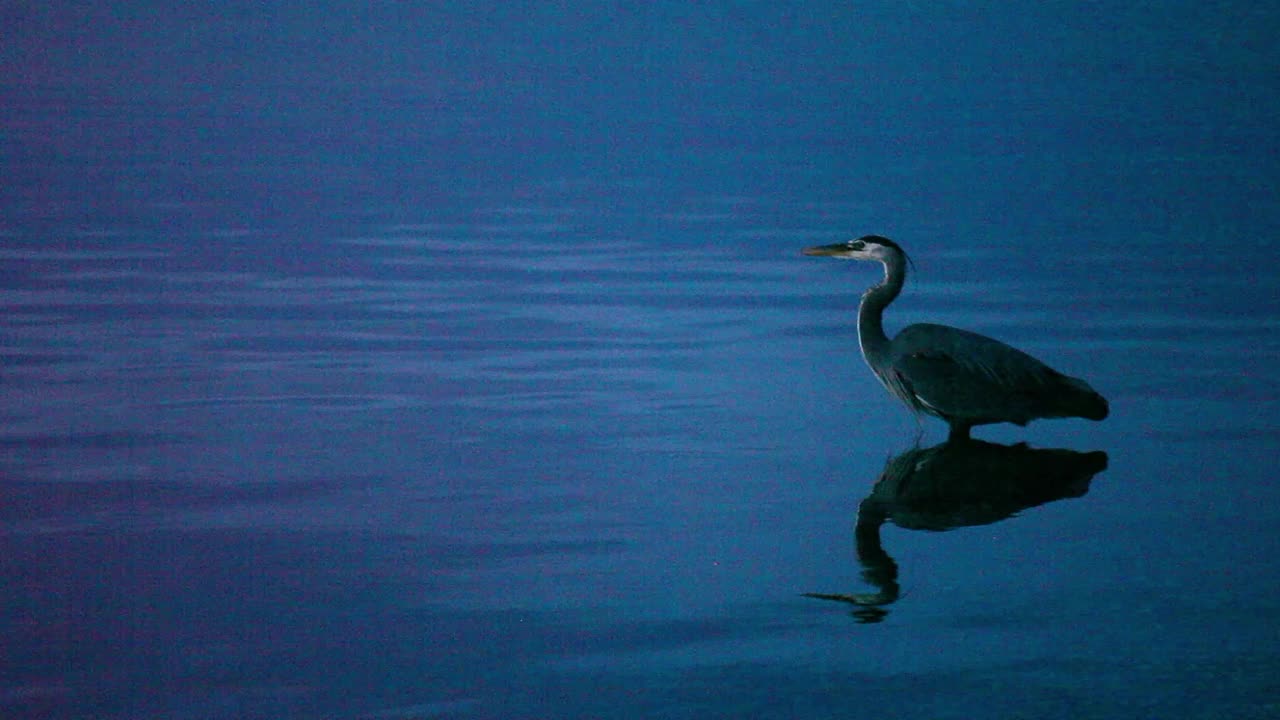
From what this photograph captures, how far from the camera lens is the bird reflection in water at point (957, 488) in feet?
27.7

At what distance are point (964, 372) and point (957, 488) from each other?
3.20 ft

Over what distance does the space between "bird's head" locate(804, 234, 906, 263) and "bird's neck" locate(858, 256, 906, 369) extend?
0.10 meters

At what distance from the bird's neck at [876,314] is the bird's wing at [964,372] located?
1.00ft

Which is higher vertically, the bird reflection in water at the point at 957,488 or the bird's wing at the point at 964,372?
the bird's wing at the point at 964,372

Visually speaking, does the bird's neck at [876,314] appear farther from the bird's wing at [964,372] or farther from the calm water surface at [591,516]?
the calm water surface at [591,516]

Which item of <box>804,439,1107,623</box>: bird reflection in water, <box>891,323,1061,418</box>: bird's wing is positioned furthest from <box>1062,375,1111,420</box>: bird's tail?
<box>804,439,1107,623</box>: bird reflection in water

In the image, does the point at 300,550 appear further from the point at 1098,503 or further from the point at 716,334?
the point at 716,334

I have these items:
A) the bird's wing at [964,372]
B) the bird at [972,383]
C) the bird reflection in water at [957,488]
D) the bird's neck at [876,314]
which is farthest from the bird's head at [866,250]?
the bird reflection in water at [957,488]

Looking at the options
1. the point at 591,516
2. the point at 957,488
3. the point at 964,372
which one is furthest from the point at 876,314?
the point at 591,516

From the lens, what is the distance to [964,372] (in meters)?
10.3

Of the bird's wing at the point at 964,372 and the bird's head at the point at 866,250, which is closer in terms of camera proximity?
the bird's wing at the point at 964,372

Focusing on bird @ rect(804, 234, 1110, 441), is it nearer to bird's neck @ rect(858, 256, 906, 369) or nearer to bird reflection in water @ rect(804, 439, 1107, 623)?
bird's neck @ rect(858, 256, 906, 369)

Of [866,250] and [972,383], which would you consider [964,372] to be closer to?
[972,383]

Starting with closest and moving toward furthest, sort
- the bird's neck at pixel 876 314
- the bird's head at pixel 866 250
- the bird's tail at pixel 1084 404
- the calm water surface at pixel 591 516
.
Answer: the calm water surface at pixel 591 516 → the bird's tail at pixel 1084 404 → the bird's neck at pixel 876 314 → the bird's head at pixel 866 250
